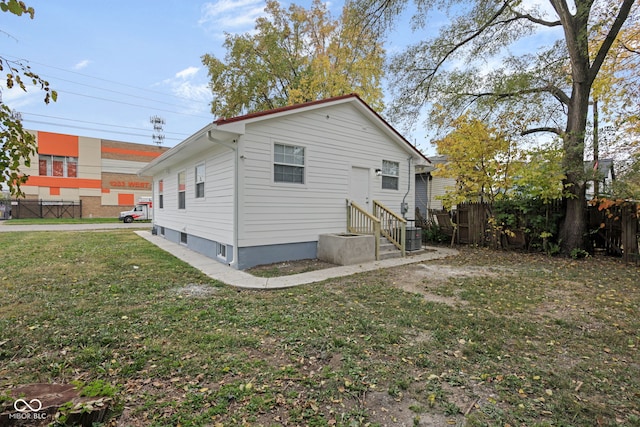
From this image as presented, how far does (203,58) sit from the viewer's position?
18969mm

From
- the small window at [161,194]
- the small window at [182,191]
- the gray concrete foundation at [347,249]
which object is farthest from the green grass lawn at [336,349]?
the small window at [161,194]

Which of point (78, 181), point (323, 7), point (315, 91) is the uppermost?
point (323, 7)

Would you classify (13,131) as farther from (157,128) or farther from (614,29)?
(157,128)

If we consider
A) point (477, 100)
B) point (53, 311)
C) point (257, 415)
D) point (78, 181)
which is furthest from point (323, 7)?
point (78, 181)

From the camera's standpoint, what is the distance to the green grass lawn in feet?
7.62

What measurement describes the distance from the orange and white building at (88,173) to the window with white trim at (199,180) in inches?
852

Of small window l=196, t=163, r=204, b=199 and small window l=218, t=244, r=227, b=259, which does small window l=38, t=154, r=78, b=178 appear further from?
small window l=218, t=244, r=227, b=259

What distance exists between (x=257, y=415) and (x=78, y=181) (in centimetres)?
3748

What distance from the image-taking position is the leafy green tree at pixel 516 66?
8.34 metres

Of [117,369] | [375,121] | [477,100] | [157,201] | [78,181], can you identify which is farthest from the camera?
[78,181]

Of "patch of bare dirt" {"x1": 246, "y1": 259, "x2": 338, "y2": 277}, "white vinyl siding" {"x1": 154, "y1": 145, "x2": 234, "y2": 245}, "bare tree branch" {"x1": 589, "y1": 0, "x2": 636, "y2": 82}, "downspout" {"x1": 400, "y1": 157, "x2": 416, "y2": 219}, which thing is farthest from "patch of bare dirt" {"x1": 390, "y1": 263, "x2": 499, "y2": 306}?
"bare tree branch" {"x1": 589, "y1": 0, "x2": 636, "y2": 82}

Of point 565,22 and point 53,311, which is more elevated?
point 565,22

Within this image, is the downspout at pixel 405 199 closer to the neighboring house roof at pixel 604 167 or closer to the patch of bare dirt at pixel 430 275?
the patch of bare dirt at pixel 430 275

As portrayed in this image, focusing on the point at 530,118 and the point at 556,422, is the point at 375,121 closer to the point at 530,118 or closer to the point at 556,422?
the point at 530,118
